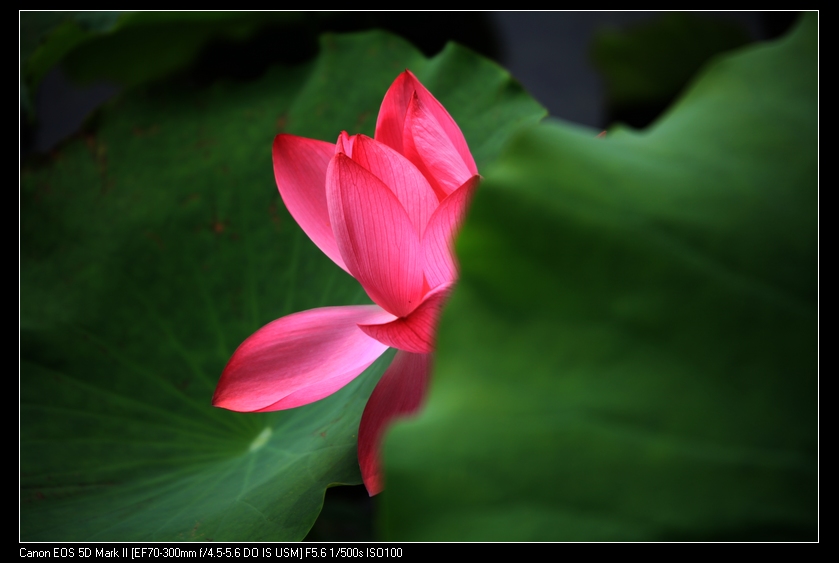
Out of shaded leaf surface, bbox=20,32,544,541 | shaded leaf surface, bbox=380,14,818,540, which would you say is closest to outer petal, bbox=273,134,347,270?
shaded leaf surface, bbox=20,32,544,541

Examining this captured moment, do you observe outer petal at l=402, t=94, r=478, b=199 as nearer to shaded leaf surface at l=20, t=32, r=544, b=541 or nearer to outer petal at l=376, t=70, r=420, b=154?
outer petal at l=376, t=70, r=420, b=154

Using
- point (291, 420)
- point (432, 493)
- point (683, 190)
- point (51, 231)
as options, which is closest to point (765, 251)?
point (683, 190)

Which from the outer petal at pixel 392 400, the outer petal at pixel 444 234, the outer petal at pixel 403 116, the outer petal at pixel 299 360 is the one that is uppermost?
the outer petal at pixel 403 116

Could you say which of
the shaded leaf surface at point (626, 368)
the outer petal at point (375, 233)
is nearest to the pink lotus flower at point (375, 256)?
the outer petal at point (375, 233)

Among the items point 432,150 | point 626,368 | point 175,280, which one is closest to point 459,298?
point 626,368

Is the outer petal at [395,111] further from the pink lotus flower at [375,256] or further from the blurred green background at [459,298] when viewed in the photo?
the blurred green background at [459,298]

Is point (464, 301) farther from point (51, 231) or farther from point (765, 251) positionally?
point (51, 231)

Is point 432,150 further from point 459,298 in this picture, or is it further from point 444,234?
point 459,298
